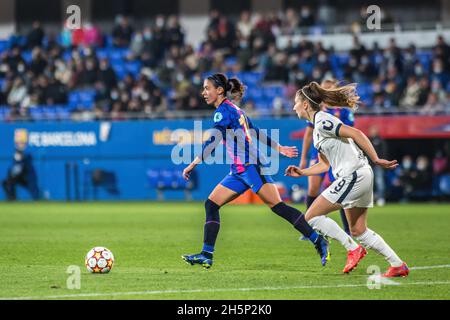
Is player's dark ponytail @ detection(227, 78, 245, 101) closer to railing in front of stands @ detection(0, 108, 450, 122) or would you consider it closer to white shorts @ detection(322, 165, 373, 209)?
white shorts @ detection(322, 165, 373, 209)

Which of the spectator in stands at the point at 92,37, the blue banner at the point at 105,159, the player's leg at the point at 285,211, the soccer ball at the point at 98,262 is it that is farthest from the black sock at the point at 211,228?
the spectator in stands at the point at 92,37

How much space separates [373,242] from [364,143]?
1.07m

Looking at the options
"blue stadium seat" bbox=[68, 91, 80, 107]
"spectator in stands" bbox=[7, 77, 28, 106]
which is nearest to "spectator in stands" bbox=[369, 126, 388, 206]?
"blue stadium seat" bbox=[68, 91, 80, 107]

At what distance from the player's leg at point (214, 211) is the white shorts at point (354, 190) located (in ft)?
5.01

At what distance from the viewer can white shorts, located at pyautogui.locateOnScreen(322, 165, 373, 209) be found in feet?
33.7

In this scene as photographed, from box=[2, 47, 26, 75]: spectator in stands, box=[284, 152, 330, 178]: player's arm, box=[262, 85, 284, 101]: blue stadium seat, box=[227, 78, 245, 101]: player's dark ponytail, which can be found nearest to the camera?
box=[284, 152, 330, 178]: player's arm

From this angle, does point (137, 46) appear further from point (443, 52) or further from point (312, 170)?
point (312, 170)

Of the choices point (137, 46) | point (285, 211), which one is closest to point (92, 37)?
point (137, 46)

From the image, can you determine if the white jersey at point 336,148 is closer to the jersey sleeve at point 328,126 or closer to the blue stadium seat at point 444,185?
the jersey sleeve at point 328,126

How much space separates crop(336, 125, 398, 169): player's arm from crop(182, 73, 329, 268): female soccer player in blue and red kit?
4.22 ft

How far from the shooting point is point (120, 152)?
99.9 ft

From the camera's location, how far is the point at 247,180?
11438mm

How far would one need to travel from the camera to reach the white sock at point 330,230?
10594mm

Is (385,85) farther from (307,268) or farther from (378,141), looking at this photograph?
(307,268)
